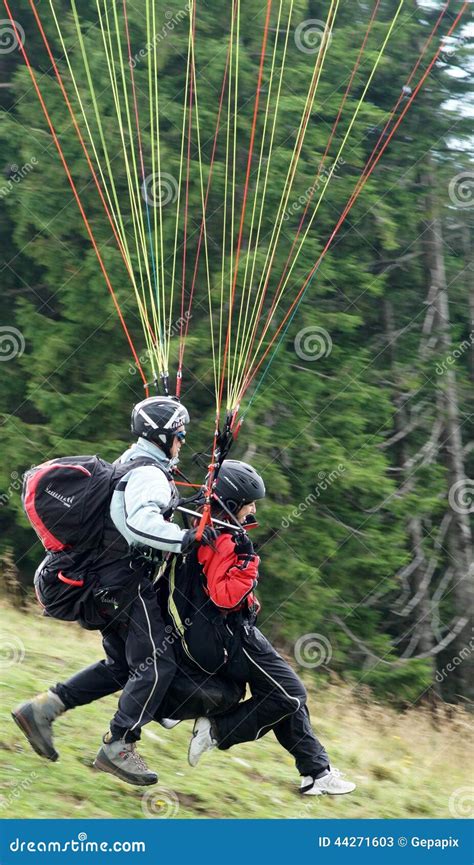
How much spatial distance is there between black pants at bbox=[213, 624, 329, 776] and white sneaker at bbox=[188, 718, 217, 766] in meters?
0.04

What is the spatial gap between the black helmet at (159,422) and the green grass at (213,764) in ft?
5.94

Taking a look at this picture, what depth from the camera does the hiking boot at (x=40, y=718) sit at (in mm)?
5594

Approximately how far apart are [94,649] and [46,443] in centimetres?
399

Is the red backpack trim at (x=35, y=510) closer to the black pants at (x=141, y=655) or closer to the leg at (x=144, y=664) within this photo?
the black pants at (x=141, y=655)

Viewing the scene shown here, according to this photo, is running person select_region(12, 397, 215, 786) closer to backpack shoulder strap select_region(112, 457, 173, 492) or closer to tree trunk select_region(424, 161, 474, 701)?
backpack shoulder strap select_region(112, 457, 173, 492)

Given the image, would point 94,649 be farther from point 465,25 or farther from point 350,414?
point 465,25

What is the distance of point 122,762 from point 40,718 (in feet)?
1.56

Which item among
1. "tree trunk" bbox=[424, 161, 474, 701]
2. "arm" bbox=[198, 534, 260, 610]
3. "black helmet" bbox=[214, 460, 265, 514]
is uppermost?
"black helmet" bbox=[214, 460, 265, 514]

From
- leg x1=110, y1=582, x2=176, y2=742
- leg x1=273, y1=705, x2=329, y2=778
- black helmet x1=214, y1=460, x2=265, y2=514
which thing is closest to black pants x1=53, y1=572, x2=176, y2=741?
leg x1=110, y1=582, x2=176, y2=742

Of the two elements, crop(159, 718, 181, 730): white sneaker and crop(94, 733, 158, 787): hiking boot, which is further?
crop(159, 718, 181, 730): white sneaker

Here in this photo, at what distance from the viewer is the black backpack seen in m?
5.19

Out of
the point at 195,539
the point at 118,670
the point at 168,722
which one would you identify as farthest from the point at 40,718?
the point at 195,539

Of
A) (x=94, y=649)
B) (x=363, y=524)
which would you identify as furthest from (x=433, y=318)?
(x=94, y=649)

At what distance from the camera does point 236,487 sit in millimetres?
5543
